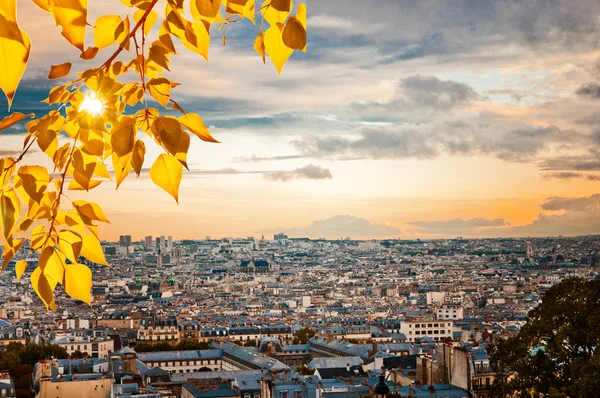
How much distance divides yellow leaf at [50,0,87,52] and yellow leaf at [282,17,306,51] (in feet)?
0.97

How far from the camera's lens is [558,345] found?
980 centimetres

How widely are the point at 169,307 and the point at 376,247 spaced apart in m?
86.8

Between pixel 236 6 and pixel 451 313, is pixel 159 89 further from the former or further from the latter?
pixel 451 313

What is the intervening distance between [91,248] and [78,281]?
5cm

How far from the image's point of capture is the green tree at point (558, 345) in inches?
381

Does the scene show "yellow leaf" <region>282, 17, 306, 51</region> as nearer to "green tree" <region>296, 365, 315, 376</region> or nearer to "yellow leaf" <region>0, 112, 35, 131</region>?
"yellow leaf" <region>0, 112, 35, 131</region>

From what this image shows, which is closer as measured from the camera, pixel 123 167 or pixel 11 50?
pixel 11 50

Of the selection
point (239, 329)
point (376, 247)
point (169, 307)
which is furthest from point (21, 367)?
point (376, 247)

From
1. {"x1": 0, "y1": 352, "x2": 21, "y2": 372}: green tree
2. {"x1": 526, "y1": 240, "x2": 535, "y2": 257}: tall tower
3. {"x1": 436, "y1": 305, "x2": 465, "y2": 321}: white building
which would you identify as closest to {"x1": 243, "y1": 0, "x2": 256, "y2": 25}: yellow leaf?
{"x1": 0, "y1": 352, "x2": 21, "y2": 372}: green tree

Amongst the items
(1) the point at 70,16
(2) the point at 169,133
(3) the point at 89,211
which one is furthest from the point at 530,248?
(1) the point at 70,16

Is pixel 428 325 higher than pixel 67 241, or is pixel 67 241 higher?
pixel 67 241

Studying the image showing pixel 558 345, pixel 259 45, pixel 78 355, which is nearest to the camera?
pixel 259 45

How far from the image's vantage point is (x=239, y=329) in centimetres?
4900

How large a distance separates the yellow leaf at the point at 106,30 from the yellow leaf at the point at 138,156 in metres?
0.12
